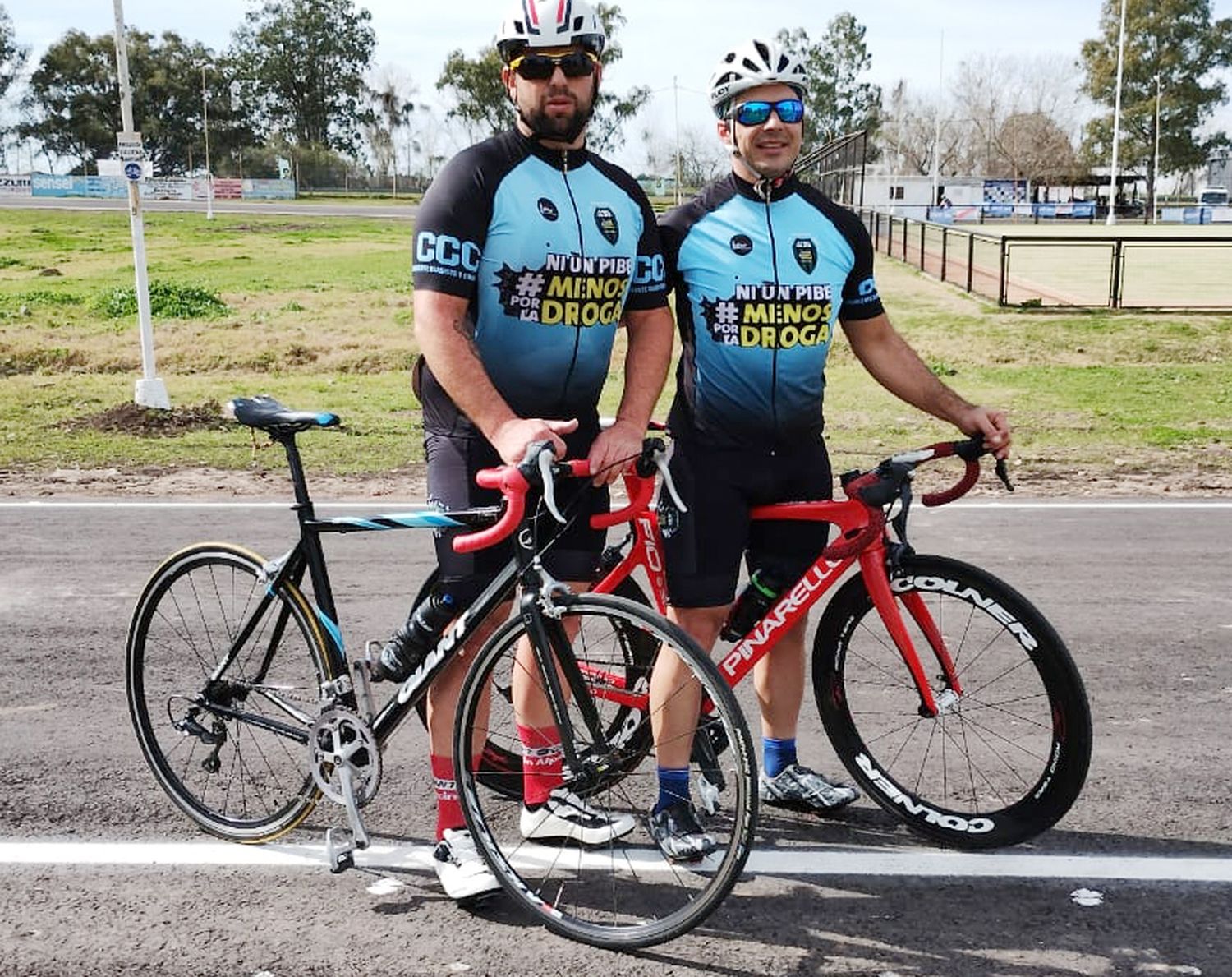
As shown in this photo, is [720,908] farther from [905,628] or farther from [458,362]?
[458,362]

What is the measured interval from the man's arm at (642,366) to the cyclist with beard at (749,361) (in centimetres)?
12

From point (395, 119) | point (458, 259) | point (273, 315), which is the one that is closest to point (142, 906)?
point (458, 259)

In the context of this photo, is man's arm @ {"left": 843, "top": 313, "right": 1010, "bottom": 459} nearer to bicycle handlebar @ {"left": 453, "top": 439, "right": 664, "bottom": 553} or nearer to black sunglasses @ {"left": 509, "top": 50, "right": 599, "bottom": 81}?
bicycle handlebar @ {"left": 453, "top": 439, "right": 664, "bottom": 553}

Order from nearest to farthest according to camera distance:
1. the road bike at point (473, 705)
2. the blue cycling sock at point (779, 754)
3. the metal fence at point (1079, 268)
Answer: the road bike at point (473, 705) < the blue cycling sock at point (779, 754) < the metal fence at point (1079, 268)

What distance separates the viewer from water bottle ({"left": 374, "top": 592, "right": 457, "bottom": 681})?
11.3ft

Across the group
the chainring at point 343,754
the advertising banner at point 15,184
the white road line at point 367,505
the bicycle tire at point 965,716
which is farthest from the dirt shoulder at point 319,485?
the advertising banner at point 15,184

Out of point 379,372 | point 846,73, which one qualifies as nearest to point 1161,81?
point 846,73

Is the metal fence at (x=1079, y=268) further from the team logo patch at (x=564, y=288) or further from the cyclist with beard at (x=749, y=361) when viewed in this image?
the team logo patch at (x=564, y=288)

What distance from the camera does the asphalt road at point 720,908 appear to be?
316 centimetres

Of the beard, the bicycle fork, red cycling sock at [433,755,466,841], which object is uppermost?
the beard

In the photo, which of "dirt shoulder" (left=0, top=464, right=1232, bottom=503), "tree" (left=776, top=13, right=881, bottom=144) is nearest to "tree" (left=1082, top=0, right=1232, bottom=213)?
"tree" (left=776, top=13, right=881, bottom=144)

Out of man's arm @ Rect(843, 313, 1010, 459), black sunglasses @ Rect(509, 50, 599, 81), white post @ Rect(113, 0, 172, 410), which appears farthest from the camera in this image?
white post @ Rect(113, 0, 172, 410)

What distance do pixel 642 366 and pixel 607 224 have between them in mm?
420

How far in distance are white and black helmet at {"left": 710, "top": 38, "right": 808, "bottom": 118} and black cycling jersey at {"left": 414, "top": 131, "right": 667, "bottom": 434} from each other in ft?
1.18
